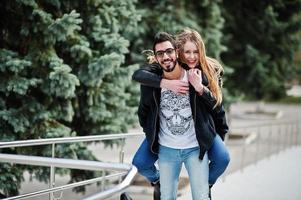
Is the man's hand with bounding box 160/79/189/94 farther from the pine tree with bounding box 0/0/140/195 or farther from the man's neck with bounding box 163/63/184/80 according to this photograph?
the pine tree with bounding box 0/0/140/195

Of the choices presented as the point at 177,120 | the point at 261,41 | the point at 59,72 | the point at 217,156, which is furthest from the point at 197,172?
the point at 261,41

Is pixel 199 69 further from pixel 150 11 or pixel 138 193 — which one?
pixel 150 11

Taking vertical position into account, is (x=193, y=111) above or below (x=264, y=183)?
above

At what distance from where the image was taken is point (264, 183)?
9148mm

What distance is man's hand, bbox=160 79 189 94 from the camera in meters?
3.63

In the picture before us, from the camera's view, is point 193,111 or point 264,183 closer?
point 193,111

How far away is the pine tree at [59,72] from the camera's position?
23.8 feet

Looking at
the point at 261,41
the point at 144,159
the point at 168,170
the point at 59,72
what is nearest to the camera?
the point at 168,170

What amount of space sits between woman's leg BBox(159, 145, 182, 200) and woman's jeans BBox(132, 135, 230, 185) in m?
0.15

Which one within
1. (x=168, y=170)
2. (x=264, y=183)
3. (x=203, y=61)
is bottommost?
(x=264, y=183)

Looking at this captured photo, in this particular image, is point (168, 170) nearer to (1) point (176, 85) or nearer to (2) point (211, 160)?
(2) point (211, 160)

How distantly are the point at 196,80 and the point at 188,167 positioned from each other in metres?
0.63

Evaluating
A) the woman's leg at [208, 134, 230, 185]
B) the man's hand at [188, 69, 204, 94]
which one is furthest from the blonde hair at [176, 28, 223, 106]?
the woman's leg at [208, 134, 230, 185]

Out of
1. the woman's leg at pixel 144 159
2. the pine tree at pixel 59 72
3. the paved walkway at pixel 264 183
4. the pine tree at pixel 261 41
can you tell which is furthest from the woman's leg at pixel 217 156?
the pine tree at pixel 261 41
